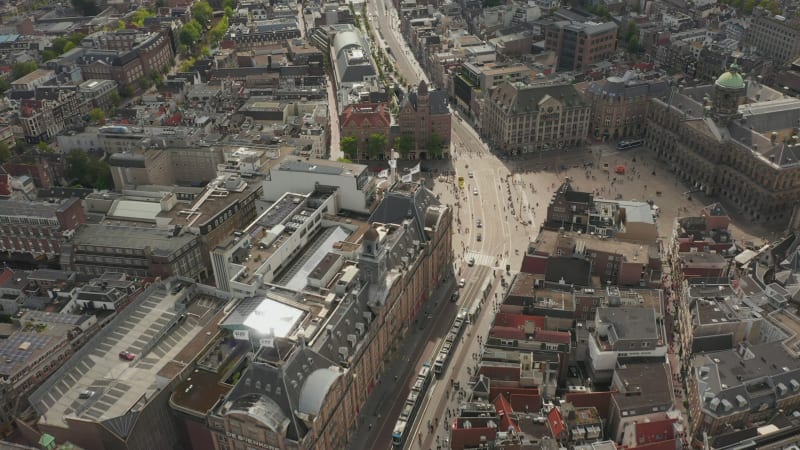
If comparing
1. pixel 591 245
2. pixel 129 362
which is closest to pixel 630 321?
pixel 591 245

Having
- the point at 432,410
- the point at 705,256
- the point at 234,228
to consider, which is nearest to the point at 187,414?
the point at 432,410

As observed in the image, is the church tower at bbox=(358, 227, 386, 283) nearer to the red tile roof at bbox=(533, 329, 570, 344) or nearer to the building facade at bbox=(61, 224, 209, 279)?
the red tile roof at bbox=(533, 329, 570, 344)

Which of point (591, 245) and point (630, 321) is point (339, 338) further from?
point (591, 245)

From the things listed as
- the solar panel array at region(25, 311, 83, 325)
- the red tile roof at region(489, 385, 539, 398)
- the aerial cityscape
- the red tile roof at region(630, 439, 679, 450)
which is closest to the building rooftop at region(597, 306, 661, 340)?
the aerial cityscape

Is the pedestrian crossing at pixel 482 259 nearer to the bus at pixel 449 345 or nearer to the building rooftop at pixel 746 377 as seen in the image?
the bus at pixel 449 345

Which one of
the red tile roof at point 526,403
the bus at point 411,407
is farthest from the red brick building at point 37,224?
the red tile roof at point 526,403

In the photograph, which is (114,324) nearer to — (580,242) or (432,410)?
(432,410)

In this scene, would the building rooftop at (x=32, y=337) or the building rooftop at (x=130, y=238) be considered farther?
the building rooftop at (x=130, y=238)
